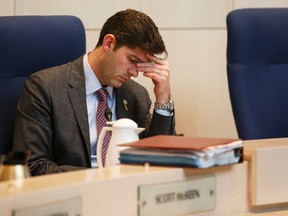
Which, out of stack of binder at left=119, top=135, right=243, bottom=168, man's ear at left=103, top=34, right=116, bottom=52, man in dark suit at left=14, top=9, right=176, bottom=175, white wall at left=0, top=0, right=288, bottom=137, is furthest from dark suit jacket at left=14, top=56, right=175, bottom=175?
stack of binder at left=119, top=135, right=243, bottom=168

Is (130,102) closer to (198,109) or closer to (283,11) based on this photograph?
(283,11)

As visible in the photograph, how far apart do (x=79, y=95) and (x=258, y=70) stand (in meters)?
0.74

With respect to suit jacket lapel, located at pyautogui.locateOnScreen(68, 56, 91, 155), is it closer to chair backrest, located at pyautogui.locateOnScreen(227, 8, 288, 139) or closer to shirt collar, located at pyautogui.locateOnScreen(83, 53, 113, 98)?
shirt collar, located at pyautogui.locateOnScreen(83, 53, 113, 98)

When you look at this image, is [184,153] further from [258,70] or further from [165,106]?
[258,70]

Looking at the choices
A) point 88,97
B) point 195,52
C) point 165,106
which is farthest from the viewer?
point 195,52

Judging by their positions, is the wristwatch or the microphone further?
the wristwatch

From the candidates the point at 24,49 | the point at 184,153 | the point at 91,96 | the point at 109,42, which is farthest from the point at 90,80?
the point at 184,153

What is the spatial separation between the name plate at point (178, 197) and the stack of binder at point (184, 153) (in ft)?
0.14

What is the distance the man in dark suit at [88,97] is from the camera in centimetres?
261

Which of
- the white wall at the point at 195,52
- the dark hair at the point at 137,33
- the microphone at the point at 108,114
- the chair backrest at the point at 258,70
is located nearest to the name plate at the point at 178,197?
the microphone at the point at 108,114

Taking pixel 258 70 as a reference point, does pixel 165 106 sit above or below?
below

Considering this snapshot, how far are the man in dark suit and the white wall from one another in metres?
0.66

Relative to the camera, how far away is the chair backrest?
2883 mm

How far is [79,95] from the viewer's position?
8.89ft
